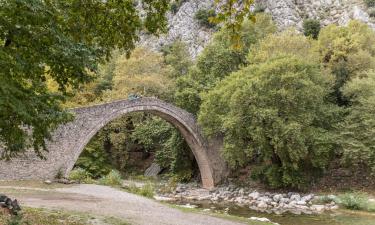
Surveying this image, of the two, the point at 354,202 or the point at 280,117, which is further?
the point at 280,117

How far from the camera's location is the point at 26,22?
5.66m

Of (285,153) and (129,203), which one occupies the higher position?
(285,153)

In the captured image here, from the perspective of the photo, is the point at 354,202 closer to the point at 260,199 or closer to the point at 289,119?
the point at 260,199

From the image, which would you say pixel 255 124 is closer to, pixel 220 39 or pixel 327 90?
pixel 327 90

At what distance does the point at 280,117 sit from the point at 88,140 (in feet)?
29.8

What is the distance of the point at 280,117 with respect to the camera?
1939cm

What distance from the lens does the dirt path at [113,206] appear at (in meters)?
9.52

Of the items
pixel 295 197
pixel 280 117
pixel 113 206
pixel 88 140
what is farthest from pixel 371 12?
pixel 113 206

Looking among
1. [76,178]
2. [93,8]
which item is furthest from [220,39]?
[93,8]

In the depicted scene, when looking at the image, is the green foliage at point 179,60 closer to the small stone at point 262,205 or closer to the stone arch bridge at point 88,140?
the stone arch bridge at point 88,140

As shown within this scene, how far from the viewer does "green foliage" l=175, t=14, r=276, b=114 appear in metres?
25.3

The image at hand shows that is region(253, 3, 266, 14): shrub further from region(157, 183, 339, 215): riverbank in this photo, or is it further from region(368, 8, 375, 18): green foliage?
region(157, 183, 339, 215): riverbank

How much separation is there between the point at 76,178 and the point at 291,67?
1091 cm

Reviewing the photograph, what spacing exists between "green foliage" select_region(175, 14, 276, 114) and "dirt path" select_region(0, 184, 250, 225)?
11976 millimetres
